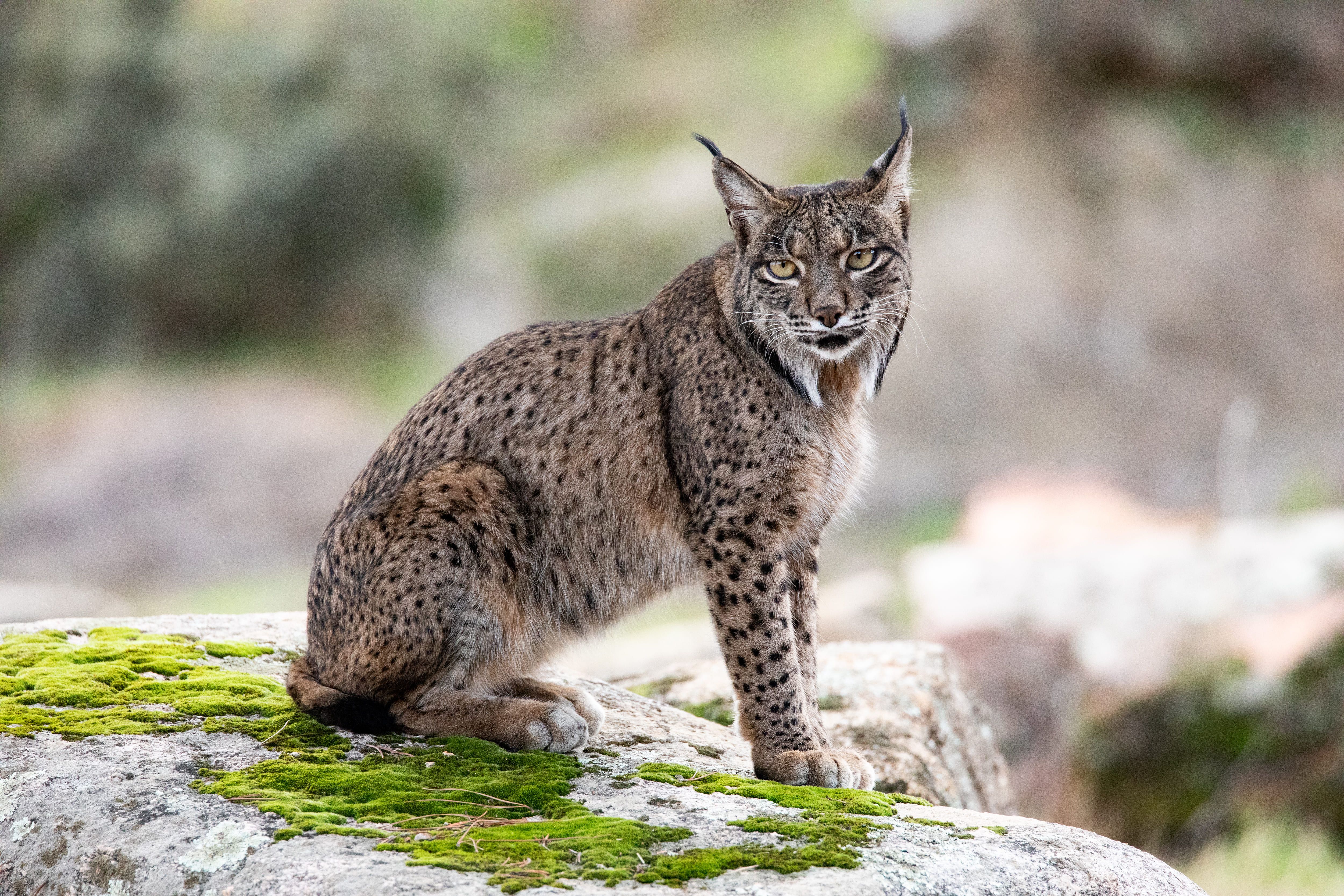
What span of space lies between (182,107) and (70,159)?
2537mm

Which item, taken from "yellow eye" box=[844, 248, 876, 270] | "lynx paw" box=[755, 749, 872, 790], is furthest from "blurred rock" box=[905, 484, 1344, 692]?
"yellow eye" box=[844, 248, 876, 270]

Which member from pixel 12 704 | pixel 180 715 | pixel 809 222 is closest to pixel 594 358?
pixel 809 222

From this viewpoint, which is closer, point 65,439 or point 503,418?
point 503,418

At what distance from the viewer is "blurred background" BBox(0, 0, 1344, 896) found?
20219 mm

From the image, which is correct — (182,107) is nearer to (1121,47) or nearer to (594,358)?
(1121,47)

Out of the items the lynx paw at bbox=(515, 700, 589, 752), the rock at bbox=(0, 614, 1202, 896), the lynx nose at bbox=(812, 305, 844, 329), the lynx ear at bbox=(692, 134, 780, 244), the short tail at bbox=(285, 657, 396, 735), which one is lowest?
the rock at bbox=(0, 614, 1202, 896)

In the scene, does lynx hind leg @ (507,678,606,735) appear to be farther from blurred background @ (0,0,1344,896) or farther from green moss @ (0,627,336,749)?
blurred background @ (0,0,1344,896)

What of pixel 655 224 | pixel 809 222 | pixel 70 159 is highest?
pixel 70 159

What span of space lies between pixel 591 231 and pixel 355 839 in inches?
766

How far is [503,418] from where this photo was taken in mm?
5555

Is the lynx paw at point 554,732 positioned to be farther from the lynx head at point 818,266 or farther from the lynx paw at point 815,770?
the lynx head at point 818,266

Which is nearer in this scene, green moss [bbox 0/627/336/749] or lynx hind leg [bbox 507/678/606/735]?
green moss [bbox 0/627/336/749]

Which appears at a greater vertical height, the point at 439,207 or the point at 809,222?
the point at 439,207

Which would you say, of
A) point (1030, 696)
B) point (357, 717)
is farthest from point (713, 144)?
point (1030, 696)
